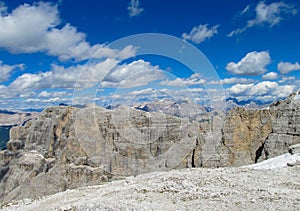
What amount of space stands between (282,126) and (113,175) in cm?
3561

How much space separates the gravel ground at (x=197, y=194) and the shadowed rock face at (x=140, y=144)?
3069cm

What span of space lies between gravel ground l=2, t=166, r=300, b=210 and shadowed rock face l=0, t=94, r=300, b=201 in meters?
30.7

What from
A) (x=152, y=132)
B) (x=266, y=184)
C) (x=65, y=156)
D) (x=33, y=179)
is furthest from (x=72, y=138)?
(x=266, y=184)

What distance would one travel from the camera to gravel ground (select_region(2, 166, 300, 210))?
16.1 meters

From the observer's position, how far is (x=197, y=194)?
18391mm

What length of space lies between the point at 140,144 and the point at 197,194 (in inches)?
2111

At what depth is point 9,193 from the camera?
3177 inches

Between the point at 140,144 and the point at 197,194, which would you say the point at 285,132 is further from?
the point at 197,194

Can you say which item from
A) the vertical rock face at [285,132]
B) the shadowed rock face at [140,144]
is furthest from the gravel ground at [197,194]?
the shadowed rock face at [140,144]

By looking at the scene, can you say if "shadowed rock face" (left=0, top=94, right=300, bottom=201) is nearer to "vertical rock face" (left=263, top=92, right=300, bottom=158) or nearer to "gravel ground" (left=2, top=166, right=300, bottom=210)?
"vertical rock face" (left=263, top=92, right=300, bottom=158)

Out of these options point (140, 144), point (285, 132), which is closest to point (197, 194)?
point (285, 132)

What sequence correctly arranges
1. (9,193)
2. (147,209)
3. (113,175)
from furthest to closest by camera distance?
(9,193) < (113,175) < (147,209)

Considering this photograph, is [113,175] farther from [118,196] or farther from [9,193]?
[118,196]

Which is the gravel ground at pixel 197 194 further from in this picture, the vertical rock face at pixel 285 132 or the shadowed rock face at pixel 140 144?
the shadowed rock face at pixel 140 144
